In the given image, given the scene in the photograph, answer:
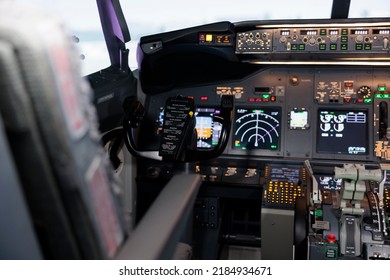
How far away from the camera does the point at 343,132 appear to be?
3502 mm

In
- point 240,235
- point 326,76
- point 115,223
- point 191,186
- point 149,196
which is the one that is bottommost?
point 240,235

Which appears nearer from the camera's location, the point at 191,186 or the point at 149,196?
the point at 191,186

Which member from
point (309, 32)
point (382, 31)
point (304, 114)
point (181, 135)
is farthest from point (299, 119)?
point (181, 135)

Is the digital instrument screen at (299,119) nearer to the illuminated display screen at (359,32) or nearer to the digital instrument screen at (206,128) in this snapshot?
the digital instrument screen at (206,128)

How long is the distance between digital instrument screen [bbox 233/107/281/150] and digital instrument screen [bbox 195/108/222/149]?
16 centimetres

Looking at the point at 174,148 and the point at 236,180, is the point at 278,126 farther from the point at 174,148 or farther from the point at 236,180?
the point at 174,148

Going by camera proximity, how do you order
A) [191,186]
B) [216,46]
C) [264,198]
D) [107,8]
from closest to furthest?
[191,186]
[264,198]
[216,46]
[107,8]

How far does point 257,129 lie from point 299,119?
326 mm

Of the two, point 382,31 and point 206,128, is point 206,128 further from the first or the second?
point 382,31

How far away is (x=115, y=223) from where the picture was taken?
0.66m

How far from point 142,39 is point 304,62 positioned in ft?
3.91

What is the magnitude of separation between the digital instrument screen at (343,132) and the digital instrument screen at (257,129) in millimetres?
328

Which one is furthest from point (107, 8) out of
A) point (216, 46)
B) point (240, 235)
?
point (240, 235)

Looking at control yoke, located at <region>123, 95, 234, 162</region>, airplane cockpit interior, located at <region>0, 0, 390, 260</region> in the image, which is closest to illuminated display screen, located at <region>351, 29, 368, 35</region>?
airplane cockpit interior, located at <region>0, 0, 390, 260</region>
